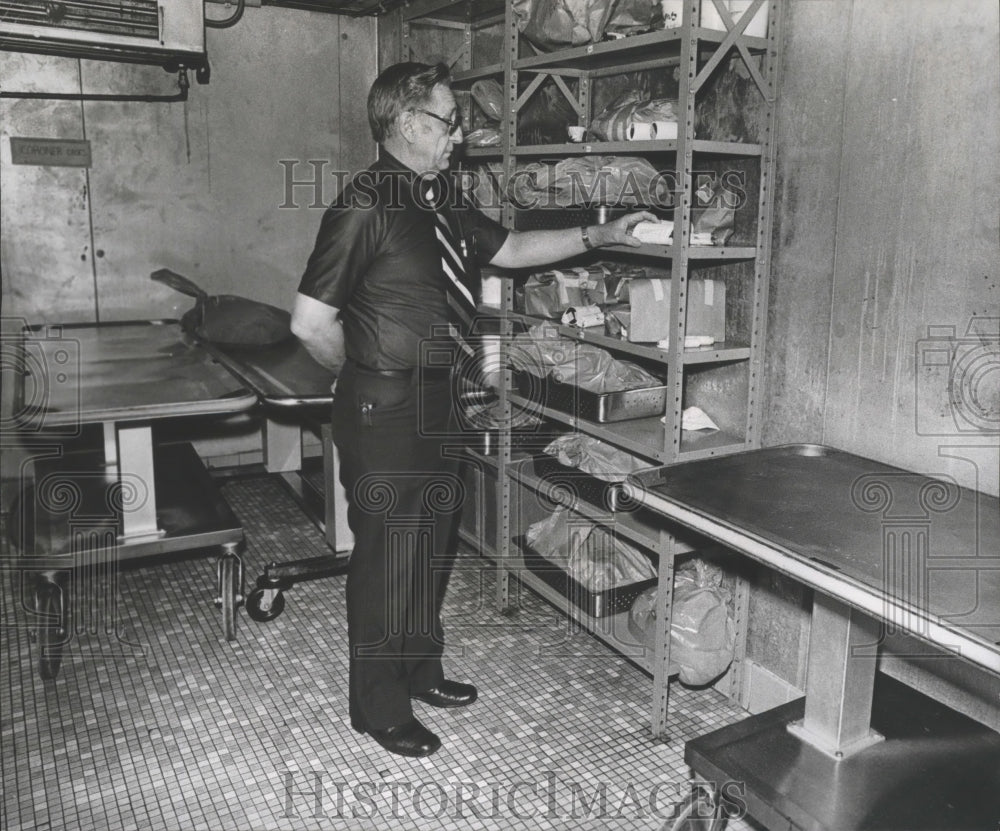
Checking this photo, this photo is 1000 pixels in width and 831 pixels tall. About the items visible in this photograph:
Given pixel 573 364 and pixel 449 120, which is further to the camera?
pixel 573 364

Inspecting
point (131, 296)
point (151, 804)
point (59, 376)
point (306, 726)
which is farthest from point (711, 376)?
point (131, 296)

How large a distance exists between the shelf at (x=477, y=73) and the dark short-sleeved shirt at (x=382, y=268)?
0.84 m

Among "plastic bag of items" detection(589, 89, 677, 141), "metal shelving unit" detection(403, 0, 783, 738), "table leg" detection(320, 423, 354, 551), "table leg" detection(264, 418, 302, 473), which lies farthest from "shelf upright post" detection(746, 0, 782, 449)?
"table leg" detection(264, 418, 302, 473)

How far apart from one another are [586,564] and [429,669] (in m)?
0.63

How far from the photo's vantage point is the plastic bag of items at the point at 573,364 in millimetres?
2992

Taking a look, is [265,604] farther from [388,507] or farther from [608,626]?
[608,626]

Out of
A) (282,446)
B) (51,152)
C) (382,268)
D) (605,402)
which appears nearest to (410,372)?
(382,268)

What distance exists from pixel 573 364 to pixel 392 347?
76 centimetres

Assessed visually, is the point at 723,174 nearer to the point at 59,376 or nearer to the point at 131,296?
the point at 59,376

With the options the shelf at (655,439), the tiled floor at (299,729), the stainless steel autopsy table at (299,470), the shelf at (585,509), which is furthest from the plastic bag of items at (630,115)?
the tiled floor at (299,729)

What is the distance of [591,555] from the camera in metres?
3.16

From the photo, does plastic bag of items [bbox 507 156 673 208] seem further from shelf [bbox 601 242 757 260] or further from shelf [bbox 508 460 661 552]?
shelf [bbox 508 460 661 552]

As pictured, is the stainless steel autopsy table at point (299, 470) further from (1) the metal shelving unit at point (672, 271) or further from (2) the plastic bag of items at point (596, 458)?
(2) the plastic bag of items at point (596, 458)

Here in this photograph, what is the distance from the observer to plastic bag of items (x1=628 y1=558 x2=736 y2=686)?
2.85 m
